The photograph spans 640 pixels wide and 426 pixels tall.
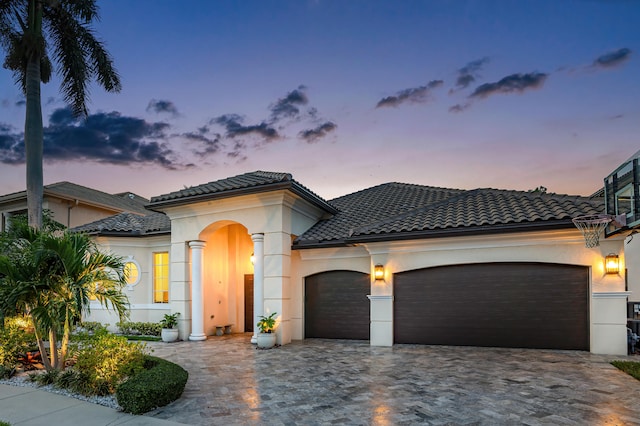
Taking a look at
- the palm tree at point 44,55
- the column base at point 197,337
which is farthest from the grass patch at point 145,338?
the palm tree at point 44,55

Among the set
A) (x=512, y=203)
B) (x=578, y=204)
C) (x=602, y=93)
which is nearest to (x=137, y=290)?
(x=512, y=203)

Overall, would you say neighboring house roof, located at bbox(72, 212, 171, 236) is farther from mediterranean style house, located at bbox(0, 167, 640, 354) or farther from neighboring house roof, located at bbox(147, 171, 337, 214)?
neighboring house roof, located at bbox(147, 171, 337, 214)

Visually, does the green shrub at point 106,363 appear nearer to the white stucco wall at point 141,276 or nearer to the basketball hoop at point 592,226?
the white stucco wall at point 141,276

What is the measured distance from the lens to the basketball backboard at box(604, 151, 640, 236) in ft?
22.0

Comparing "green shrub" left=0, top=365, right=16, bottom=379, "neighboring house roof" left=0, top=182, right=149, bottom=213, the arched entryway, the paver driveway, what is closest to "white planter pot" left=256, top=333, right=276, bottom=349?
the paver driveway

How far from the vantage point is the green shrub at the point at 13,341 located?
7715 mm

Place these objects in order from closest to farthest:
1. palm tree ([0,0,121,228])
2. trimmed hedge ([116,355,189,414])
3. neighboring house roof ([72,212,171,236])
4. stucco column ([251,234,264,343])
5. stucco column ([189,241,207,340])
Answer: trimmed hedge ([116,355,189,414]) → stucco column ([251,234,264,343]) → palm tree ([0,0,121,228]) → stucco column ([189,241,207,340]) → neighboring house roof ([72,212,171,236])

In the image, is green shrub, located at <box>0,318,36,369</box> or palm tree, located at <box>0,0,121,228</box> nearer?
green shrub, located at <box>0,318,36,369</box>

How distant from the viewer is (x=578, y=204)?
9.64m

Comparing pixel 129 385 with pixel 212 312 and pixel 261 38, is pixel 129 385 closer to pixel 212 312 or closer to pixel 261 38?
pixel 212 312

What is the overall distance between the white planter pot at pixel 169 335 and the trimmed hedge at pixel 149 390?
6.77m

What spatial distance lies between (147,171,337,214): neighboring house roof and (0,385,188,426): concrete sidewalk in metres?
6.58

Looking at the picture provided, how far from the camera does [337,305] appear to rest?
1218 centimetres

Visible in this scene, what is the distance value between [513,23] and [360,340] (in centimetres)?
1001
